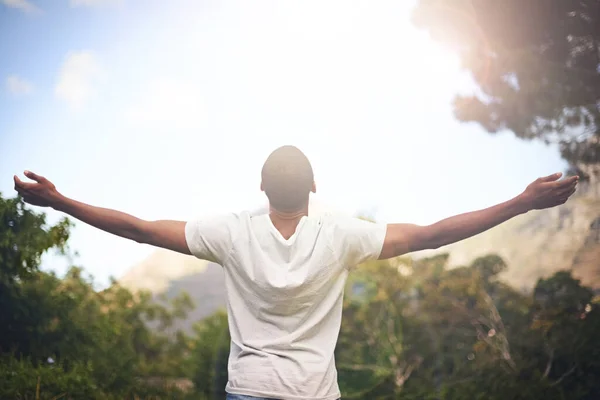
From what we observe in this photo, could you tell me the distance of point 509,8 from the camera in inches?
327

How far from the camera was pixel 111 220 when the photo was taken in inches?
58.2

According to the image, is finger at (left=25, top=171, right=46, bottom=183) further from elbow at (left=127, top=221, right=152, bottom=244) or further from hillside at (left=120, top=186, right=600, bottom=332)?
hillside at (left=120, top=186, right=600, bottom=332)

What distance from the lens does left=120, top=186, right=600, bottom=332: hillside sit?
1105cm

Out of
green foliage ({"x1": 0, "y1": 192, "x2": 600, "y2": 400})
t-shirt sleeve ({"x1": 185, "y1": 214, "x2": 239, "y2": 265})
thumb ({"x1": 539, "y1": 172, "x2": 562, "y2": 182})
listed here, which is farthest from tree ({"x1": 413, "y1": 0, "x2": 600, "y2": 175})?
t-shirt sleeve ({"x1": 185, "y1": 214, "x2": 239, "y2": 265})

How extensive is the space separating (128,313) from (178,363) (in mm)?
2174

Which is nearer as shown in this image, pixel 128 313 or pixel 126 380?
pixel 126 380

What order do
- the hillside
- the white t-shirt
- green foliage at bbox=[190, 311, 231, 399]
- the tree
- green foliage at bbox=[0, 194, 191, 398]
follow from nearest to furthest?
the white t-shirt → green foliage at bbox=[0, 194, 191, 398] → the tree → the hillside → green foliage at bbox=[190, 311, 231, 399]

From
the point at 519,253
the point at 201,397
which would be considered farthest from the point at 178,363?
the point at 519,253

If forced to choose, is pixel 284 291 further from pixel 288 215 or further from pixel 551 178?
pixel 551 178

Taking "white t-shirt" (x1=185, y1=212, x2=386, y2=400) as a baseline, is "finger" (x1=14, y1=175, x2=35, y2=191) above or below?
above

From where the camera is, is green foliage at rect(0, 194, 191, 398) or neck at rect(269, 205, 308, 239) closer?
neck at rect(269, 205, 308, 239)

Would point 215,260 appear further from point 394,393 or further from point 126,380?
point 394,393

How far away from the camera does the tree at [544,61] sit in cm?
819

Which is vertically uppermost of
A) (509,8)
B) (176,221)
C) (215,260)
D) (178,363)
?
(509,8)
